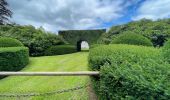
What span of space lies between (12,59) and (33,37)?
14.3 metres

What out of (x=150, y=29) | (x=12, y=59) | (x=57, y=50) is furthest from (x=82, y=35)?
(x=12, y=59)

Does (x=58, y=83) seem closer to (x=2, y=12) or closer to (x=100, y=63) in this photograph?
(x=100, y=63)

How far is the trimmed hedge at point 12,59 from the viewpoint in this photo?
651 inches

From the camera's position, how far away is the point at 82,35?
3822cm

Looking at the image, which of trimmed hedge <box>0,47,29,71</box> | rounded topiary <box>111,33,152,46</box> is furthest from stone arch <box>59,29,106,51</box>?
rounded topiary <box>111,33,152,46</box>

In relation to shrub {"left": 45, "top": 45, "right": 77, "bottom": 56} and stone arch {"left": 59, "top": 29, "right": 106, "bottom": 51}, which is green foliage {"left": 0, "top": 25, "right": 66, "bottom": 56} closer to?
shrub {"left": 45, "top": 45, "right": 77, "bottom": 56}

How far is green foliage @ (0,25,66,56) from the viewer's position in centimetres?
3017

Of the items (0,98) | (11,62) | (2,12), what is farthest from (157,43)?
(2,12)

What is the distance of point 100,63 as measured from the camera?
6562 millimetres

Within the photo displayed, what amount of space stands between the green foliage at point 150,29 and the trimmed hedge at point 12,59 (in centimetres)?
843

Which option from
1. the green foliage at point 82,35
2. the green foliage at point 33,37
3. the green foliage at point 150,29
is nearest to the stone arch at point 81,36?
the green foliage at point 82,35

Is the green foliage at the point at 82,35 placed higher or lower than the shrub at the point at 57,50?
higher

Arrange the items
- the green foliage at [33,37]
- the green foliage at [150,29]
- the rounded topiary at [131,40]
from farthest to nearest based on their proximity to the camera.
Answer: the green foliage at [33,37] < the green foliage at [150,29] < the rounded topiary at [131,40]

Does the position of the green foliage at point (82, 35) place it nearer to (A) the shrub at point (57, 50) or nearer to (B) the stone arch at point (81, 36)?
(B) the stone arch at point (81, 36)
